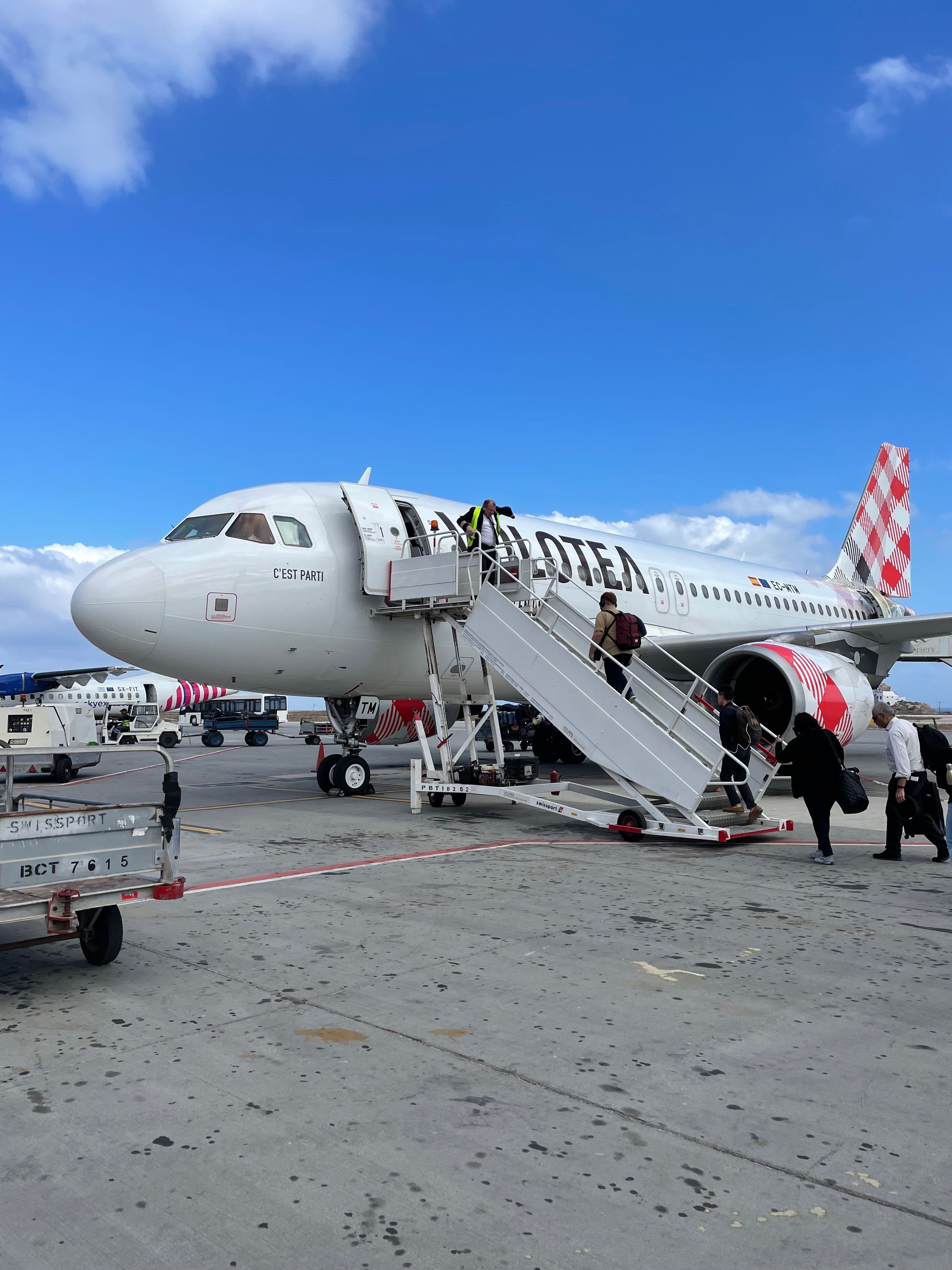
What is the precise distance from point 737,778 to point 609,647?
2.10 metres

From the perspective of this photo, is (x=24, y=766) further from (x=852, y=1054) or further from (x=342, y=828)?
(x=852, y=1054)

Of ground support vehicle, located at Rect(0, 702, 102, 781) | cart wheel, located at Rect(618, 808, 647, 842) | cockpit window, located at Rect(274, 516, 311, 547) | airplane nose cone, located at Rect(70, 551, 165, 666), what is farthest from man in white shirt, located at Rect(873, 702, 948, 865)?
ground support vehicle, located at Rect(0, 702, 102, 781)

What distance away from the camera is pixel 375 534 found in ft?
38.2

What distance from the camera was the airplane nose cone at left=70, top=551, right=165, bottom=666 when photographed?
9719 millimetres

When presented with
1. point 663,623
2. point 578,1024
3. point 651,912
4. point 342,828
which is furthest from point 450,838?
point 663,623

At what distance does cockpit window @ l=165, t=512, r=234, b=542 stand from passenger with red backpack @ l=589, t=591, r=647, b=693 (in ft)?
15.1

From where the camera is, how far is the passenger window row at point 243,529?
10.9 meters

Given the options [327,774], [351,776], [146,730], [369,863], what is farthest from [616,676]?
[146,730]

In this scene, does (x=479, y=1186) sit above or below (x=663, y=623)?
below

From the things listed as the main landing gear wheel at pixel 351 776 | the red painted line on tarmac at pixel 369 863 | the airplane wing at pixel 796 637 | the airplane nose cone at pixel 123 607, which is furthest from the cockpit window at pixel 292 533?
the airplane wing at pixel 796 637

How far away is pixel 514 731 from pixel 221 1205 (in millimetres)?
26090

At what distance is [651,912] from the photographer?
6.11m

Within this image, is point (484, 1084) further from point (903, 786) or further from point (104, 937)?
point (903, 786)

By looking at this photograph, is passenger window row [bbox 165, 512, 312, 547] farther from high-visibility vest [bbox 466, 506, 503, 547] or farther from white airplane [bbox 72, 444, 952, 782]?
high-visibility vest [bbox 466, 506, 503, 547]
